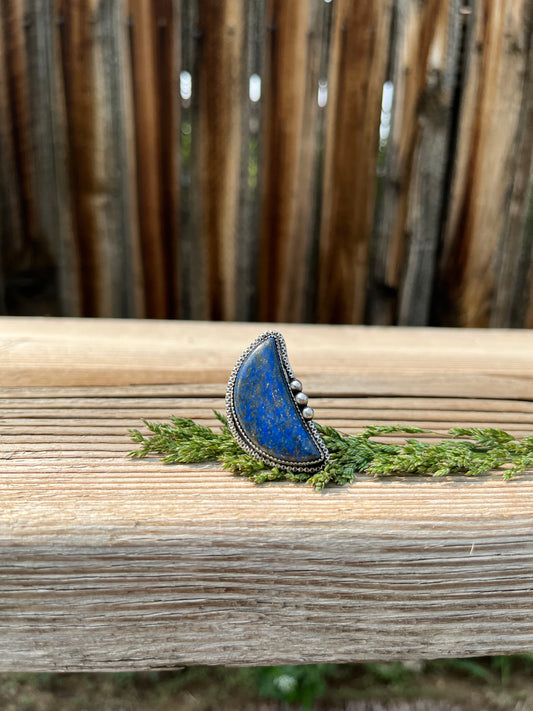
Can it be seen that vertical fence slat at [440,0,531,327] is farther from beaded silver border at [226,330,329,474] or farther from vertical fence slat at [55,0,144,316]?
beaded silver border at [226,330,329,474]

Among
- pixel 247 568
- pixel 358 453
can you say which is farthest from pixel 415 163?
pixel 247 568

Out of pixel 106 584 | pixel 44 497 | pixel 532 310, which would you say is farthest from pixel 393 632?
pixel 532 310

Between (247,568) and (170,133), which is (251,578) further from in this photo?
(170,133)

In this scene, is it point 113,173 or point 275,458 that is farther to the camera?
point 113,173

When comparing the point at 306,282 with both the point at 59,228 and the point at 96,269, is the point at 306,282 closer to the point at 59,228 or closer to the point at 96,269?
the point at 96,269

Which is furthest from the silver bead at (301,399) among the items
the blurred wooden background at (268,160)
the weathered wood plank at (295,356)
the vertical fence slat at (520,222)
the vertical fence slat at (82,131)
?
the vertical fence slat at (520,222)

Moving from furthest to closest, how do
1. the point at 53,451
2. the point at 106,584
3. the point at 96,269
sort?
the point at 96,269
the point at 53,451
the point at 106,584
